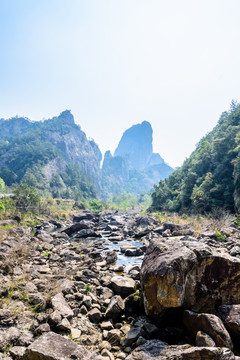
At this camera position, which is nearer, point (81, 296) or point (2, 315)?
point (2, 315)

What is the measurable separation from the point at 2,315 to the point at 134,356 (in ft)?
9.48

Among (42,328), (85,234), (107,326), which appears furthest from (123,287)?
(85,234)

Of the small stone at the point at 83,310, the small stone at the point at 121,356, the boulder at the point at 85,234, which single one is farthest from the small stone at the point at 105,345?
the boulder at the point at 85,234

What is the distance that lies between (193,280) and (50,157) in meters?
98.3

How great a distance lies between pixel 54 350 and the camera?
10.6 ft

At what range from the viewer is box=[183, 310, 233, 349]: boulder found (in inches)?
138

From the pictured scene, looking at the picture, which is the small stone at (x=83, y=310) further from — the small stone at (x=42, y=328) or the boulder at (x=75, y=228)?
the boulder at (x=75, y=228)

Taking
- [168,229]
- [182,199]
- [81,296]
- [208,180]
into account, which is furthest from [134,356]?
[182,199]

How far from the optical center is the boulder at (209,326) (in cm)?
350

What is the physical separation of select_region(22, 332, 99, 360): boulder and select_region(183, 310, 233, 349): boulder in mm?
1987

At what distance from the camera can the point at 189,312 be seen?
14.0 ft

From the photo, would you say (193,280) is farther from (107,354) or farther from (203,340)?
(107,354)

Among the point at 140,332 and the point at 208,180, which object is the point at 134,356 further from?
the point at 208,180

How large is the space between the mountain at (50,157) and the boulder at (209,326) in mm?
68923
